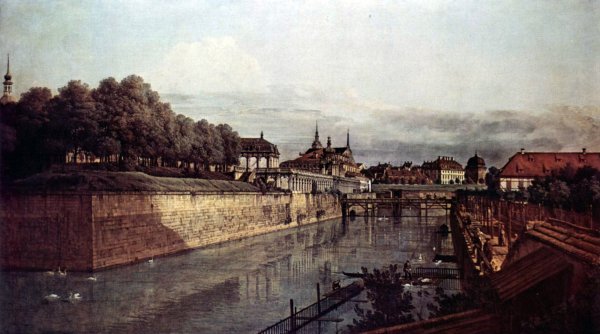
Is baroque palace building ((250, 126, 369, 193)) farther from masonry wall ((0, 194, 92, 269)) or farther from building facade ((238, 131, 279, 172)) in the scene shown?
masonry wall ((0, 194, 92, 269))

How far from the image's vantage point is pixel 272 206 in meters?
26.8

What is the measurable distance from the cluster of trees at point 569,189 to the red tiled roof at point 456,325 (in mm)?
3022

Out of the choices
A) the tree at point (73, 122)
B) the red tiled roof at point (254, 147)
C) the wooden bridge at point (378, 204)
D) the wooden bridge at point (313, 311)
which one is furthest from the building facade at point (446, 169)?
the wooden bridge at point (378, 204)

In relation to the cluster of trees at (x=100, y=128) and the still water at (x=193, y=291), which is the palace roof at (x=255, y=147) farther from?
the still water at (x=193, y=291)

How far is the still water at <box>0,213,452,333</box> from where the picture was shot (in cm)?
996

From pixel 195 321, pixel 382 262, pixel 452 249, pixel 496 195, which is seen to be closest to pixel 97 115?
pixel 195 321

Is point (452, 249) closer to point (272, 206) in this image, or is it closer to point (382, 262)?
point (382, 262)

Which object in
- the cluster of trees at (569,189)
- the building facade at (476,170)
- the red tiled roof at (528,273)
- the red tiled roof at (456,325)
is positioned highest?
the building facade at (476,170)

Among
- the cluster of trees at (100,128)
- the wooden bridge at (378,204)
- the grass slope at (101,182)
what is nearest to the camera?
the cluster of trees at (100,128)

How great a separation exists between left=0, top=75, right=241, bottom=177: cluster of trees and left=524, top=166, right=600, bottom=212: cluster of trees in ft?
24.0

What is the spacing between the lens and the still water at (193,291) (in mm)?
9961

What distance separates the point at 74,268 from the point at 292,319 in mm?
6418

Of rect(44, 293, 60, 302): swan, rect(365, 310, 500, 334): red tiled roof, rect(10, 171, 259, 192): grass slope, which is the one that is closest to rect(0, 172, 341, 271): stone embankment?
rect(10, 171, 259, 192): grass slope

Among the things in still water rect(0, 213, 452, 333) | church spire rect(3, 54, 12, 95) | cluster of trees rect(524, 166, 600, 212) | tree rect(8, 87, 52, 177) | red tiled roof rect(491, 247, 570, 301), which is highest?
church spire rect(3, 54, 12, 95)
